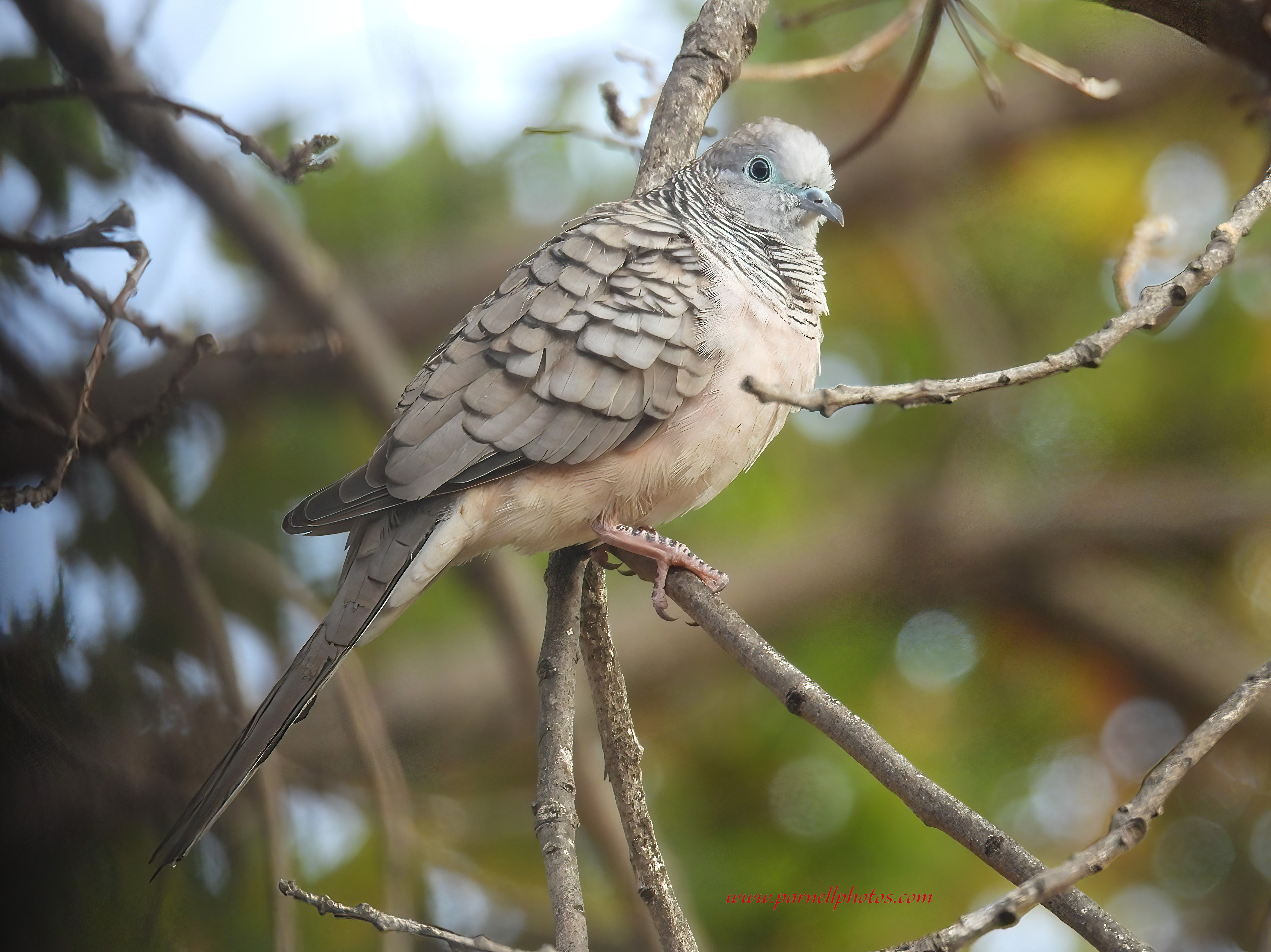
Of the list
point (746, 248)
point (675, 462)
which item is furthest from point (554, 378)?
point (746, 248)

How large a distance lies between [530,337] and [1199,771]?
2642 millimetres

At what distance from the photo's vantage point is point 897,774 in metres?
1.18

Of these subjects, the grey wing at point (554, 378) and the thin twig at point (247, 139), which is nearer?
the thin twig at point (247, 139)

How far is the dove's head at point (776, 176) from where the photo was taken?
6.51ft

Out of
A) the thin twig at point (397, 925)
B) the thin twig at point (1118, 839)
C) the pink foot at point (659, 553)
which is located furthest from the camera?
the pink foot at point (659, 553)

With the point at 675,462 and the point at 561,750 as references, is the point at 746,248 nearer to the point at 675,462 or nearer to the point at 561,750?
the point at 675,462

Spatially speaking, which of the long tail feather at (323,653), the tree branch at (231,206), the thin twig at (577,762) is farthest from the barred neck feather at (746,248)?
the thin twig at (577,762)

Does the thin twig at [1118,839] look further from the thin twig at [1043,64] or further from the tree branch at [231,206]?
the tree branch at [231,206]

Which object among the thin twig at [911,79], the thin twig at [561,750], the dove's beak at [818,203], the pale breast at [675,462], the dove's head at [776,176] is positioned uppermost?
the thin twig at [911,79]

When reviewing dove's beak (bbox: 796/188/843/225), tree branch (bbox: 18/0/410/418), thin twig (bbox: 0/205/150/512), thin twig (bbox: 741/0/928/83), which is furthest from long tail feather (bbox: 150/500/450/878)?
thin twig (bbox: 741/0/928/83)

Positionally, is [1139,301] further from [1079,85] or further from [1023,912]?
[1079,85]

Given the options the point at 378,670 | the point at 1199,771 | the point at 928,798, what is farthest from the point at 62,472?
the point at 1199,771

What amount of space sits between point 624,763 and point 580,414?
57 cm

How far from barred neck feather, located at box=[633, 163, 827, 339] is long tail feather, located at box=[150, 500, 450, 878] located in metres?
0.69
